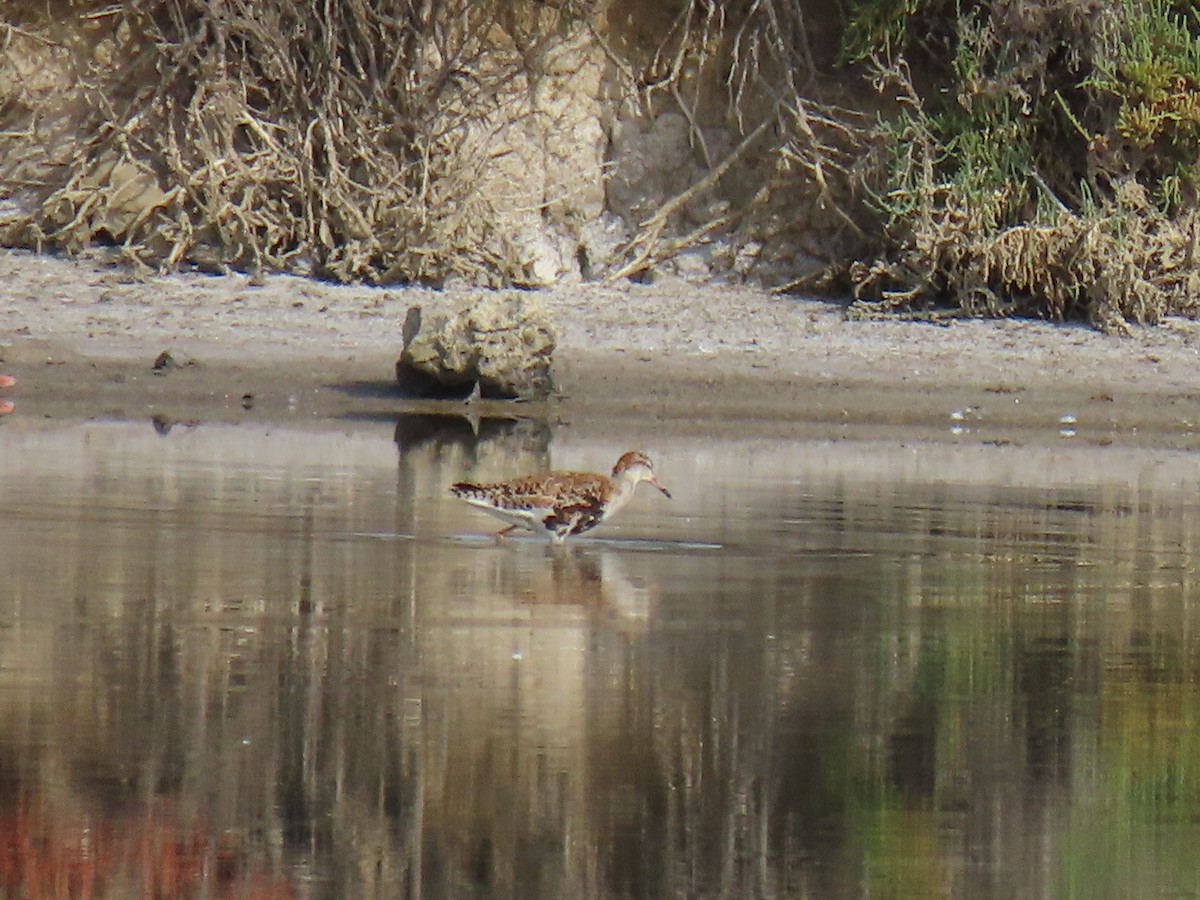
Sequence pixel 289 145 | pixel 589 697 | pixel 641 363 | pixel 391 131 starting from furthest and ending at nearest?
pixel 391 131, pixel 289 145, pixel 641 363, pixel 589 697

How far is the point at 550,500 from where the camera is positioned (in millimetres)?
8906

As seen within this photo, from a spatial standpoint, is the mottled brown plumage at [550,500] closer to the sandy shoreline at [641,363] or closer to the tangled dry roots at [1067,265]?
the sandy shoreline at [641,363]

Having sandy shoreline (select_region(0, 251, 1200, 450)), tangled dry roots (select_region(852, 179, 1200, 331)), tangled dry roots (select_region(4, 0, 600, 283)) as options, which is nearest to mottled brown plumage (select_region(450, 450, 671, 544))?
sandy shoreline (select_region(0, 251, 1200, 450))

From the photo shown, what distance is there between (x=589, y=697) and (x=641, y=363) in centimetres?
929

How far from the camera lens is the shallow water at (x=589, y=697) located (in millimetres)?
4730

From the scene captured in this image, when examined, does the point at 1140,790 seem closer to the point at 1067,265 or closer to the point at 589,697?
the point at 589,697

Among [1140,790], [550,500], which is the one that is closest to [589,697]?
[1140,790]

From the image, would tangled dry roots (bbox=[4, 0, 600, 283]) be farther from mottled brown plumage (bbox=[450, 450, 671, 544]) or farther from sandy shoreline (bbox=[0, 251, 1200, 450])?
mottled brown plumage (bbox=[450, 450, 671, 544])

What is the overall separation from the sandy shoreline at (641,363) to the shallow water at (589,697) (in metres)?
3.64

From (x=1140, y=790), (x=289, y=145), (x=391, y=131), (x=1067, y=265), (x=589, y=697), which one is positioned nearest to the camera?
(x=1140, y=790)

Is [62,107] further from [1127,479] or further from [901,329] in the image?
[1127,479]

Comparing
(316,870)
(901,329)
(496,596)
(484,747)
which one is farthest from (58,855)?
(901,329)

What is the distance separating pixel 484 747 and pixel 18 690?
4.03ft

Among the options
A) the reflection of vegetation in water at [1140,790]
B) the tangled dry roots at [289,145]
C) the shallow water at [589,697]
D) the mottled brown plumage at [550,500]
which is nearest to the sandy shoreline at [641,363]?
the tangled dry roots at [289,145]
